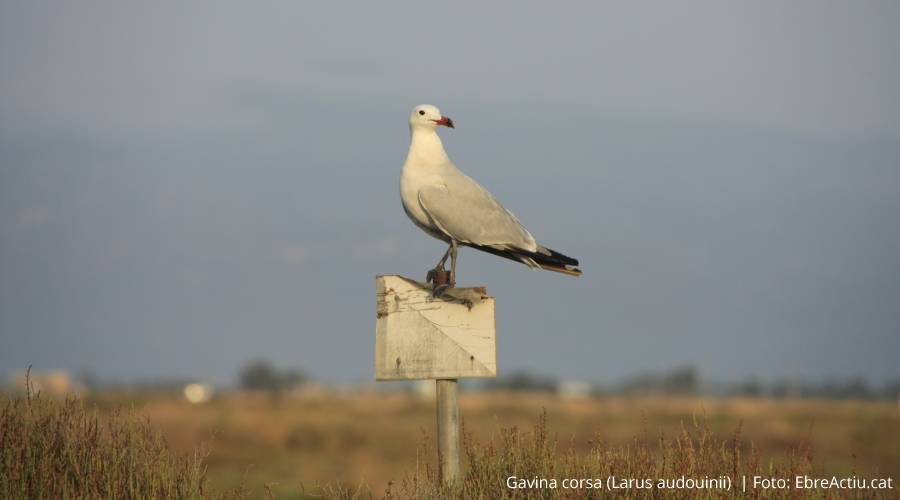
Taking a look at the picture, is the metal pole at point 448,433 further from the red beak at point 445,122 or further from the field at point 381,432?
the field at point 381,432

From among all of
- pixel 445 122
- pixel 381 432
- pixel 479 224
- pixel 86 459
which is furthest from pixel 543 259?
pixel 381 432

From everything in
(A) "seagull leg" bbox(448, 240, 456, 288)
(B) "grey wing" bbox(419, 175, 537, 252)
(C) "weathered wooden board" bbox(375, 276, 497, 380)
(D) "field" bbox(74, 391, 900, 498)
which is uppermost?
(B) "grey wing" bbox(419, 175, 537, 252)

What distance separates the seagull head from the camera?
7.52 metres

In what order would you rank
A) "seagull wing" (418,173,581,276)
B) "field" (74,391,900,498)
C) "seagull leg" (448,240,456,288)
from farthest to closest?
1. "field" (74,391,900,498)
2. "seagull wing" (418,173,581,276)
3. "seagull leg" (448,240,456,288)

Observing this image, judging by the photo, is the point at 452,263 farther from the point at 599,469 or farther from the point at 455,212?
the point at 599,469

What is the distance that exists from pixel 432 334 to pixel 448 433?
558 millimetres

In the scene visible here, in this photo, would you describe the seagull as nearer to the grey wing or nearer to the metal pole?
the grey wing

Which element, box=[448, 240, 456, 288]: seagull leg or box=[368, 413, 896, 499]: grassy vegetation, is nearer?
box=[368, 413, 896, 499]: grassy vegetation

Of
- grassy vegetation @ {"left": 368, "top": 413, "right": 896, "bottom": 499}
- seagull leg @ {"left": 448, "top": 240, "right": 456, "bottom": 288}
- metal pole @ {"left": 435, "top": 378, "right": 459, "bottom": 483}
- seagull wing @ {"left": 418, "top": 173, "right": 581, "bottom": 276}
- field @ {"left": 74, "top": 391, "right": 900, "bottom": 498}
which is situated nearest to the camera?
grassy vegetation @ {"left": 368, "top": 413, "right": 896, "bottom": 499}

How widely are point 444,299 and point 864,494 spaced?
259 centimetres

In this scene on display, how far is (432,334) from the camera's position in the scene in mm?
→ 6539

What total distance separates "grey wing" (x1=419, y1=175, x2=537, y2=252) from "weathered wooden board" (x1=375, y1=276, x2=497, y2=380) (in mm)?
582

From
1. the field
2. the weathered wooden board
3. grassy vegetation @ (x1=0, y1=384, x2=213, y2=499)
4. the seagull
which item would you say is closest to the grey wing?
the seagull

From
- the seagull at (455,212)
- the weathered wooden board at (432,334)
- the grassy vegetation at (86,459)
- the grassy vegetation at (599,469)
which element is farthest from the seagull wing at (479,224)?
the grassy vegetation at (86,459)
